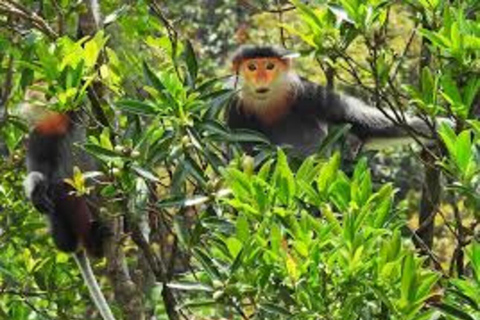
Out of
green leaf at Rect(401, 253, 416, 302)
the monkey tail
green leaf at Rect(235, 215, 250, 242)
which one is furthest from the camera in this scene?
the monkey tail

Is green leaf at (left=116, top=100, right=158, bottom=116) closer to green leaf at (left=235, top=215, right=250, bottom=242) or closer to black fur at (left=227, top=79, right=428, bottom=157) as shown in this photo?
green leaf at (left=235, top=215, right=250, bottom=242)

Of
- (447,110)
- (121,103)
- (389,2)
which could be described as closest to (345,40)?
(389,2)

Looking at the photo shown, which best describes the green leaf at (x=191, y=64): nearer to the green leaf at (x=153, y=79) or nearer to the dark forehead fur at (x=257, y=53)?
the green leaf at (x=153, y=79)

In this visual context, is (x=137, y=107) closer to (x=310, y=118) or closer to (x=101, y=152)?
(x=101, y=152)

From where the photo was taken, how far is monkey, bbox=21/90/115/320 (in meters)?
4.18

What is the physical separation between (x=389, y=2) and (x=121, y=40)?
3366mm

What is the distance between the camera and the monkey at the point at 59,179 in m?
4.18

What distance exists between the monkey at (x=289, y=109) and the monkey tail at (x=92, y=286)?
2.44ft

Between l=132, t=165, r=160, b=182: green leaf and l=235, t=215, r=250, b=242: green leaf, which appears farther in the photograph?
l=132, t=165, r=160, b=182: green leaf

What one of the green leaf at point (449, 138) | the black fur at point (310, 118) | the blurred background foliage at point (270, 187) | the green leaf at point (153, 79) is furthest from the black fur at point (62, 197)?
the green leaf at point (449, 138)

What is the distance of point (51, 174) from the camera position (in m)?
4.57

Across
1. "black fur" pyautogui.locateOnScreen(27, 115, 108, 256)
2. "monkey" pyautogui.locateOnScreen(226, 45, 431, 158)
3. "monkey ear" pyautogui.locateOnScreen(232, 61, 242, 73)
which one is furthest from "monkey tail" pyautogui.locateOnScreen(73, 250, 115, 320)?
"monkey ear" pyautogui.locateOnScreen(232, 61, 242, 73)

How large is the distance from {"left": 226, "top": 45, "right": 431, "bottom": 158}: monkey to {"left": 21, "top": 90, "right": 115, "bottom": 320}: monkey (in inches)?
28.2

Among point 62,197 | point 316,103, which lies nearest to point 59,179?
point 62,197
